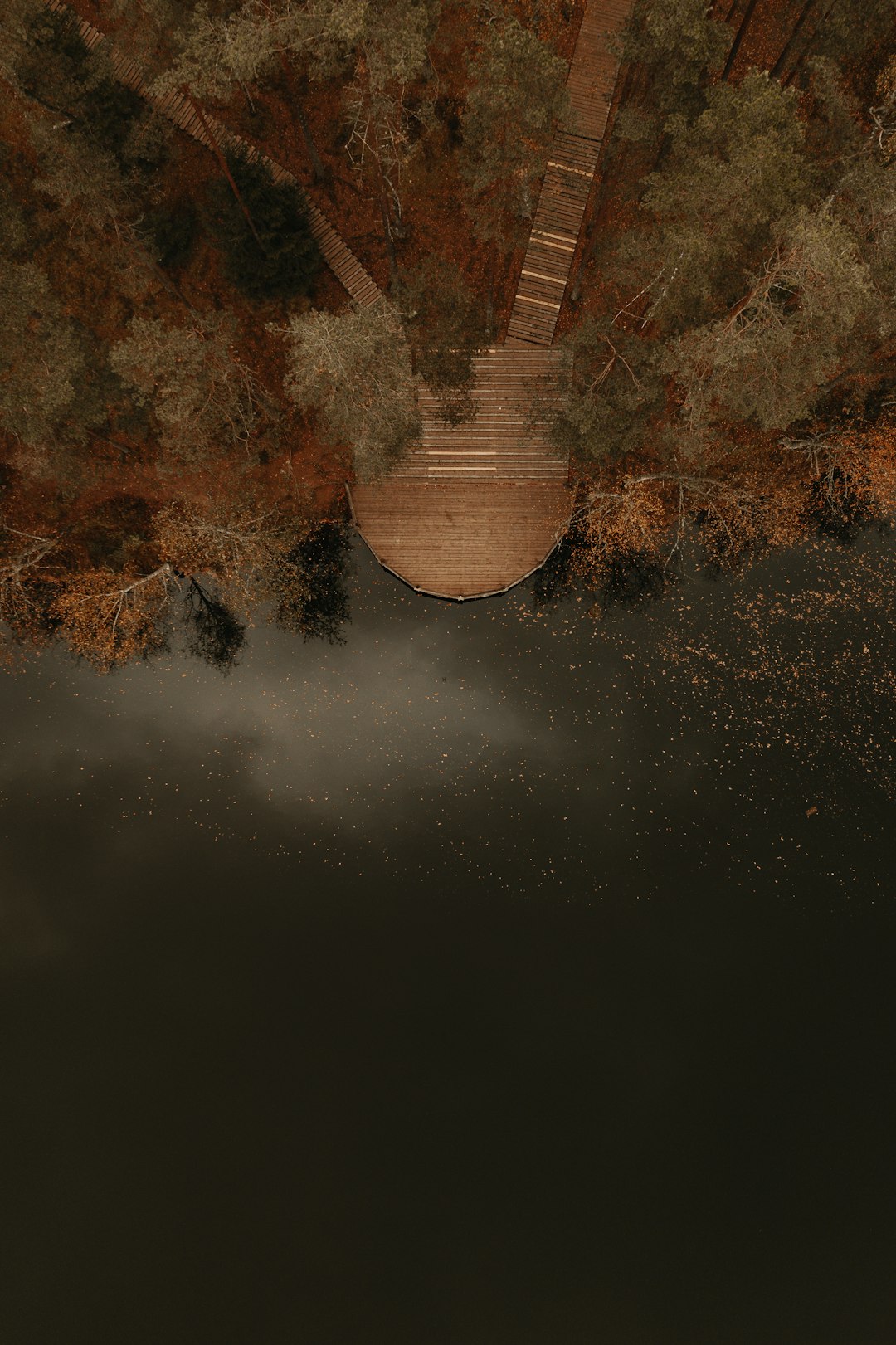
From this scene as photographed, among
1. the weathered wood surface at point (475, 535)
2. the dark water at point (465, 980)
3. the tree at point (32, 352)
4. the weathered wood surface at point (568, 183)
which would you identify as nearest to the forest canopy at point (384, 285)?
the tree at point (32, 352)

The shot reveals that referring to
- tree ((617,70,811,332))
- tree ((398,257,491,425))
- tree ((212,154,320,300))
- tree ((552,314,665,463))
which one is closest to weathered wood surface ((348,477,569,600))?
tree ((552,314,665,463))

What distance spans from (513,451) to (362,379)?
23.5 feet

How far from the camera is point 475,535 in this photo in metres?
28.5

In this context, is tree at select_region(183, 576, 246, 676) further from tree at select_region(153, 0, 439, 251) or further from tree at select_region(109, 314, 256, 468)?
tree at select_region(153, 0, 439, 251)

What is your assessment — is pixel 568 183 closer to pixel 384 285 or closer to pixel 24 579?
pixel 384 285

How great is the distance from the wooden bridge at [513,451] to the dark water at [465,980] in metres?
1.66

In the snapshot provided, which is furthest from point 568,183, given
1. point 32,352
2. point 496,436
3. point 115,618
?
point 115,618

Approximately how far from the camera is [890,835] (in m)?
27.6

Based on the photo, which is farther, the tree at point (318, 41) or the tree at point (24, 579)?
the tree at point (24, 579)

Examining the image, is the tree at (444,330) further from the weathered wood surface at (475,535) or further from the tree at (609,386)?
the tree at (609,386)

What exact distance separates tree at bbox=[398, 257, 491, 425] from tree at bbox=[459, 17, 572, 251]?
3140mm

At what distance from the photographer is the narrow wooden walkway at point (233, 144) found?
2612 centimetres

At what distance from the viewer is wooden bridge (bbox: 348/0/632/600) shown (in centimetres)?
2819

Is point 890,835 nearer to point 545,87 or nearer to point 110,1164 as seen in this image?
point 545,87
